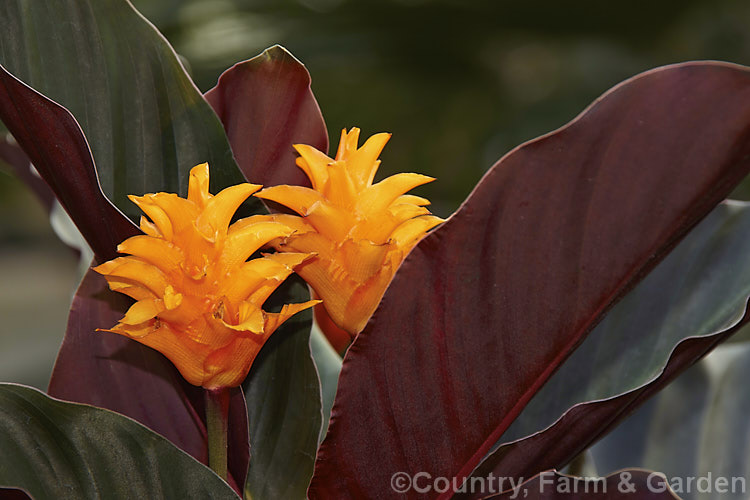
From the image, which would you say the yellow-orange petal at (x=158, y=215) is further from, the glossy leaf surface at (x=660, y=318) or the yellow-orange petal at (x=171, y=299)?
the glossy leaf surface at (x=660, y=318)

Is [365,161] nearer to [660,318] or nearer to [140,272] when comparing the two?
[140,272]

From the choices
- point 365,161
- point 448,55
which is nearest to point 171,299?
point 365,161

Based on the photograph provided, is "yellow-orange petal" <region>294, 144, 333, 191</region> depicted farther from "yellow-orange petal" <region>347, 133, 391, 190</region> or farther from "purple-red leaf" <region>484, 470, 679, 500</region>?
"purple-red leaf" <region>484, 470, 679, 500</region>

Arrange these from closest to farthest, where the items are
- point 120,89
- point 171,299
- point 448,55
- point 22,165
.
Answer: point 171,299, point 120,89, point 22,165, point 448,55

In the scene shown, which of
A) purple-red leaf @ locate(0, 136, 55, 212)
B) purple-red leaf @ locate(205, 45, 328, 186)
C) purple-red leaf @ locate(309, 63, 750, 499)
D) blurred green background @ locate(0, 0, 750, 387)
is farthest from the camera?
blurred green background @ locate(0, 0, 750, 387)

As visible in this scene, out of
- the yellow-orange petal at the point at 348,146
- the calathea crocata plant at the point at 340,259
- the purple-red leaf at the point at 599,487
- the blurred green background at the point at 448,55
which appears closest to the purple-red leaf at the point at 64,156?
the calathea crocata plant at the point at 340,259

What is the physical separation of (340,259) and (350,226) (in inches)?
0.7

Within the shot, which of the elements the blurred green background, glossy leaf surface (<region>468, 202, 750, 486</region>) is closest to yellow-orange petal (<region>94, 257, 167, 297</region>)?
glossy leaf surface (<region>468, 202, 750, 486</region>)

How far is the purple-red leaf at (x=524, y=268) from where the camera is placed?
0.28 metres

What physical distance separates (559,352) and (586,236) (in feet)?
0.19

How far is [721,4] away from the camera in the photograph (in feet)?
5.71

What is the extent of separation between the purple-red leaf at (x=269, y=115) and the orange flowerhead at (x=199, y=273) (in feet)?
0.33

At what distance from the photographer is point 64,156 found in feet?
1.08

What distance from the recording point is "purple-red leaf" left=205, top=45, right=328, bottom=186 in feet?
1.32
